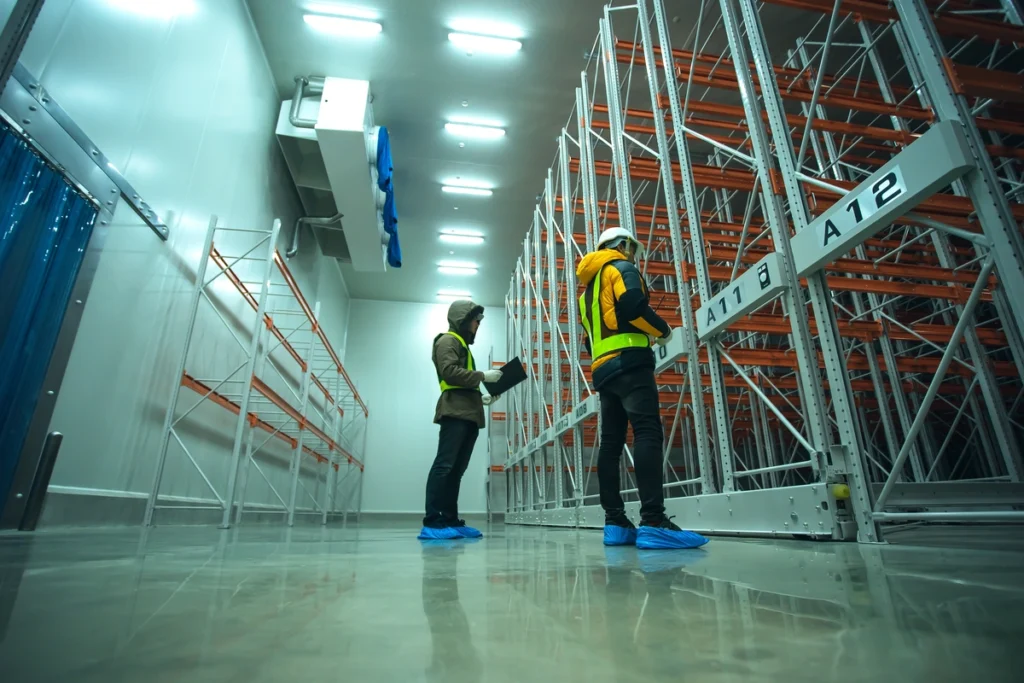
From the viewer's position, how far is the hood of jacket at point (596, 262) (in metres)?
2.65

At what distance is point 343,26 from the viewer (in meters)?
6.30

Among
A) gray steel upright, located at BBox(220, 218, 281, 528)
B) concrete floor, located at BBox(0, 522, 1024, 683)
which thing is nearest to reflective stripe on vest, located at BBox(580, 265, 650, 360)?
concrete floor, located at BBox(0, 522, 1024, 683)

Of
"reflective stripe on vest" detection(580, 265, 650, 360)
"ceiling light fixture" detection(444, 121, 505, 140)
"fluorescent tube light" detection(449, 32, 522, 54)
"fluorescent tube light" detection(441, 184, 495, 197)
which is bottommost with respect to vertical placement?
"reflective stripe on vest" detection(580, 265, 650, 360)

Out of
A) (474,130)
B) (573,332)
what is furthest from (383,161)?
(573,332)

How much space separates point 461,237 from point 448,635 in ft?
33.8

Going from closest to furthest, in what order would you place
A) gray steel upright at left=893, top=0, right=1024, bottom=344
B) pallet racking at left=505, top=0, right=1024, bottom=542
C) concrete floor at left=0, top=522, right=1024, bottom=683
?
concrete floor at left=0, top=522, right=1024, bottom=683 → gray steel upright at left=893, top=0, right=1024, bottom=344 → pallet racking at left=505, top=0, right=1024, bottom=542

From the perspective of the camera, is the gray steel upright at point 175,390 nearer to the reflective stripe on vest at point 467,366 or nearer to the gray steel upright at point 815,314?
the reflective stripe on vest at point 467,366

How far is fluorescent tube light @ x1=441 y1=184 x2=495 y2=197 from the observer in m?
9.11

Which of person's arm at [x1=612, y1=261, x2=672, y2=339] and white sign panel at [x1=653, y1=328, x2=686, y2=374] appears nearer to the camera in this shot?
person's arm at [x1=612, y1=261, x2=672, y2=339]

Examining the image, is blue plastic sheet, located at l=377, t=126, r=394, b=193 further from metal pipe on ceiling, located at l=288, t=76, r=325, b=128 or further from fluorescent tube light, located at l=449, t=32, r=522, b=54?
fluorescent tube light, located at l=449, t=32, r=522, b=54

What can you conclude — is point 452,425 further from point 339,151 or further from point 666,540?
point 339,151

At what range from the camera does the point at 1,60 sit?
1.74 metres

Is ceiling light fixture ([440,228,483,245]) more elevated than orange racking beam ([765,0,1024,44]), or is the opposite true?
ceiling light fixture ([440,228,483,245])

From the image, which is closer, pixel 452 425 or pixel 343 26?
pixel 452 425
